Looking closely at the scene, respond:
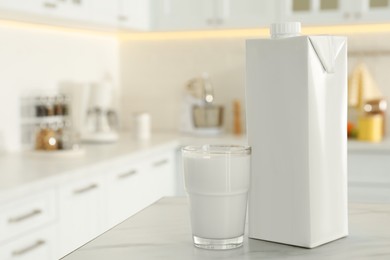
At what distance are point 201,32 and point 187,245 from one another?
3.23 metres

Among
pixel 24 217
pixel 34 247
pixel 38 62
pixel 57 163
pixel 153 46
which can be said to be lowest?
pixel 34 247

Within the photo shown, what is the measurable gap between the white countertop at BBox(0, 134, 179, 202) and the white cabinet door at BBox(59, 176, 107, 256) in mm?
71

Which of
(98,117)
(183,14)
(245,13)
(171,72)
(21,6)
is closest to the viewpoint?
(21,6)

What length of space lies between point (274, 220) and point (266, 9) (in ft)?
9.19

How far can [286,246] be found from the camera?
1.18 m

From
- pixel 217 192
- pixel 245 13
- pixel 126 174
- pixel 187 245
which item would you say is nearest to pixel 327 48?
pixel 217 192

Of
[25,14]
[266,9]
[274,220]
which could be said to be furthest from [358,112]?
[274,220]

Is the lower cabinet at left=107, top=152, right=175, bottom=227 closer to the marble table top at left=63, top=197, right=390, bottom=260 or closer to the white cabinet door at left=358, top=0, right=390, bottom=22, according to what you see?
the white cabinet door at left=358, top=0, right=390, bottom=22

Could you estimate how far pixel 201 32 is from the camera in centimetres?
431

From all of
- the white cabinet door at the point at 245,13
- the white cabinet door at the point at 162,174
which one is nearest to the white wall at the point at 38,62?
the white cabinet door at the point at 162,174

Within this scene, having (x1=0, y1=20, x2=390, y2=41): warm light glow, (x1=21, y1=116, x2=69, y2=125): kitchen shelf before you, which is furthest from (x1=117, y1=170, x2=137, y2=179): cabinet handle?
(x1=0, y1=20, x2=390, y2=41): warm light glow

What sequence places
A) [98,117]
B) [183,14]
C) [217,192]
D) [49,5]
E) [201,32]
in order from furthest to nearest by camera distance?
[201,32] < [183,14] < [98,117] < [49,5] < [217,192]

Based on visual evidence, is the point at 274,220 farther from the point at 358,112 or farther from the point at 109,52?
the point at 109,52

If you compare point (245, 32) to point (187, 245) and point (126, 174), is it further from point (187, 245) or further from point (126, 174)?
point (187, 245)
